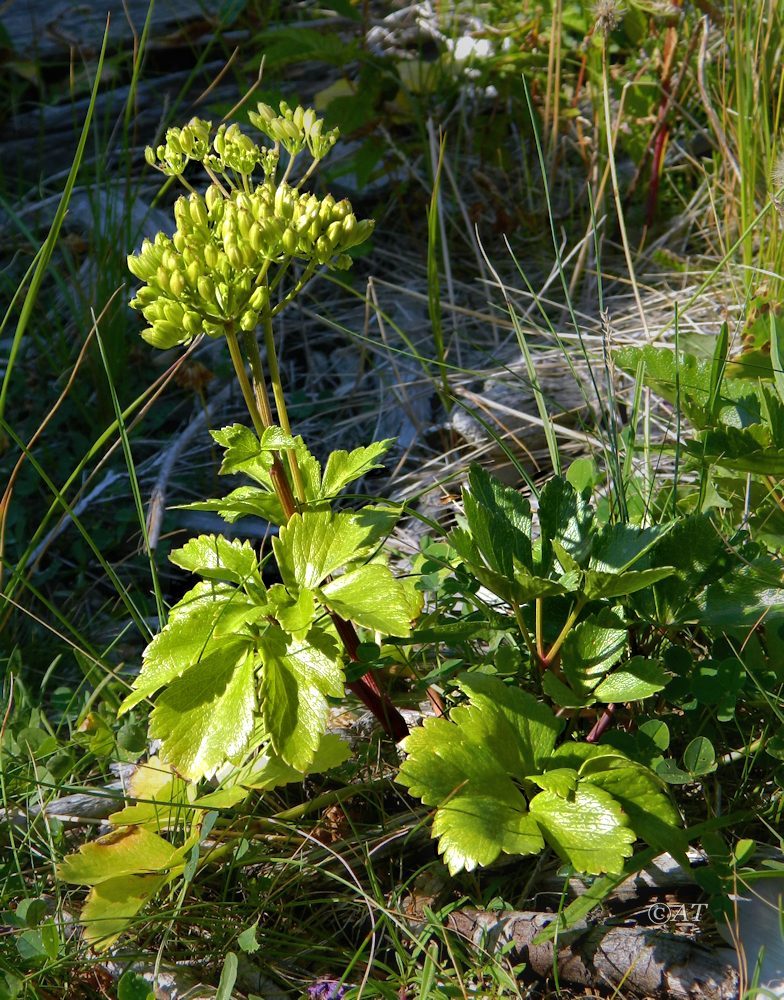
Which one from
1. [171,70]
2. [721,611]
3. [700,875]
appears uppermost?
[171,70]

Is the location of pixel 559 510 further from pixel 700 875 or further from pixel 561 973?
pixel 561 973

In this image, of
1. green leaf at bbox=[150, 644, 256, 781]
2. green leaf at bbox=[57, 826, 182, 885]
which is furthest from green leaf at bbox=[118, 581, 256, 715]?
green leaf at bbox=[57, 826, 182, 885]

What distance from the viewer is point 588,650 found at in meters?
1.41

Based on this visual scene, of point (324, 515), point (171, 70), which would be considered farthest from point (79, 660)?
point (171, 70)

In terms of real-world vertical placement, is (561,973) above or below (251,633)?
below

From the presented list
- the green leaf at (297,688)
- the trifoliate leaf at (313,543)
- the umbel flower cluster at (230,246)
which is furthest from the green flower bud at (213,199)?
the green leaf at (297,688)

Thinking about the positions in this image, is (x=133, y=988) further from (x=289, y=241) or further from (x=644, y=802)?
(x=289, y=241)

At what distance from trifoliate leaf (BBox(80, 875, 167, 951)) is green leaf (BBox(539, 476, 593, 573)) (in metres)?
0.75

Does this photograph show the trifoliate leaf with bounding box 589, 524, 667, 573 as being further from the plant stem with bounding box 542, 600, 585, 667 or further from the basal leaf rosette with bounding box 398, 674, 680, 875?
the basal leaf rosette with bounding box 398, 674, 680, 875

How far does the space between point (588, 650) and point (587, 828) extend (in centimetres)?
27

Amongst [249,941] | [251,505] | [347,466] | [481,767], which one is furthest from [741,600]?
[249,941]

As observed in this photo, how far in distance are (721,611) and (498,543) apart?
0.34 m

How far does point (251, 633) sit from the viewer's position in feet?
4.50

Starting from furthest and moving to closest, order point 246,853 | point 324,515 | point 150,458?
point 150,458, point 246,853, point 324,515
